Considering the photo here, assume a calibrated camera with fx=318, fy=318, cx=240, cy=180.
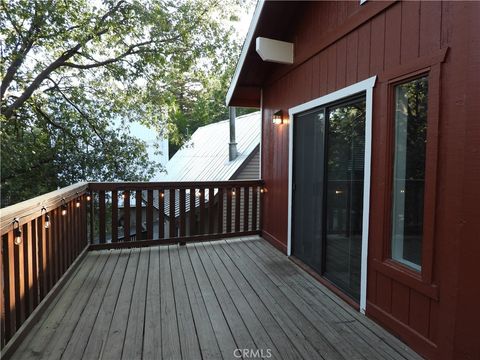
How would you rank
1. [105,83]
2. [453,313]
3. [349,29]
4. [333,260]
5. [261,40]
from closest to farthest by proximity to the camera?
1. [453,313]
2. [349,29]
3. [333,260]
4. [261,40]
5. [105,83]

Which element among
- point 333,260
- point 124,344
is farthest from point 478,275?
point 124,344

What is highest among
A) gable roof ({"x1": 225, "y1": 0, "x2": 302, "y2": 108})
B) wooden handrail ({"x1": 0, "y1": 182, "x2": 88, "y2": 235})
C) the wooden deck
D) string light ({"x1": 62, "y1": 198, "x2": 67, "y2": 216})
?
gable roof ({"x1": 225, "y1": 0, "x2": 302, "y2": 108})

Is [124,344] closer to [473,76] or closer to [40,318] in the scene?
[40,318]

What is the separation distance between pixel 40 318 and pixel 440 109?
312 centimetres

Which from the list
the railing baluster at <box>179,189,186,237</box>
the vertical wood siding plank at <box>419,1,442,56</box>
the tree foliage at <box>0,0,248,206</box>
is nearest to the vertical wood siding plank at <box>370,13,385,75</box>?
the vertical wood siding plank at <box>419,1,442,56</box>

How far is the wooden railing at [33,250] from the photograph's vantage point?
76.7 inches

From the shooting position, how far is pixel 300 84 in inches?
149

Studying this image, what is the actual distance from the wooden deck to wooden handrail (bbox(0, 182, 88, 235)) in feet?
2.67

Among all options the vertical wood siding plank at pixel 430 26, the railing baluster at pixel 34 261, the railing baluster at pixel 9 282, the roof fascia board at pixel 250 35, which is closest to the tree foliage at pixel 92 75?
the roof fascia board at pixel 250 35

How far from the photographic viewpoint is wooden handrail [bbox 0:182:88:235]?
1890 millimetres

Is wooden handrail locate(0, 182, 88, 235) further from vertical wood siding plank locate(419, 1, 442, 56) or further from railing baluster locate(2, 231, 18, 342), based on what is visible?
vertical wood siding plank locate(419, 1, 442, 56)

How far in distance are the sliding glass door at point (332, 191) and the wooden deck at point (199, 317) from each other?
0.85 ft

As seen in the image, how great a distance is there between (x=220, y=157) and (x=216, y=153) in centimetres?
60

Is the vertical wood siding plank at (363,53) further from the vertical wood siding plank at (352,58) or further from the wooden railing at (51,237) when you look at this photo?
the wooden railing at (51,237)
